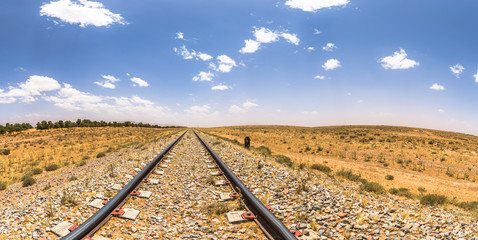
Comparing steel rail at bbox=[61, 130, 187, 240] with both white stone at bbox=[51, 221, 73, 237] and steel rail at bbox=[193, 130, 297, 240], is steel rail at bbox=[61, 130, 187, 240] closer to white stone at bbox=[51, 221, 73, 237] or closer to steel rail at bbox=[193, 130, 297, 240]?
white stone at bbox=[51, 221, 73, 237]

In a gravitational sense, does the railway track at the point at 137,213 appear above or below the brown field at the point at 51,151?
above

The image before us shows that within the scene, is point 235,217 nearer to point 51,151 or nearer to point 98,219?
point 98,219

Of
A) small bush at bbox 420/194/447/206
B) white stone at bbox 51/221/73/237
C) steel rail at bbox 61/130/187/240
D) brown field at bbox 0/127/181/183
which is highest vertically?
steel rail at bbox 61/130/187/240

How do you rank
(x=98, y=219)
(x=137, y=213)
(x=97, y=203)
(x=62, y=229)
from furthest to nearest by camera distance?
(x=97, y=203) → (x=137, y=213) → (x=98, y=219) → (x=62, y=229)

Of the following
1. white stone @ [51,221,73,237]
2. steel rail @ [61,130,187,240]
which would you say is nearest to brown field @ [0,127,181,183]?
steel rail @ [61,130,187,240]

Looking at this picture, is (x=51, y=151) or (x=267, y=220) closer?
(x=267, y=220)

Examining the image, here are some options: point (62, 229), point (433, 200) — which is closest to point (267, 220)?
point (62, 229)

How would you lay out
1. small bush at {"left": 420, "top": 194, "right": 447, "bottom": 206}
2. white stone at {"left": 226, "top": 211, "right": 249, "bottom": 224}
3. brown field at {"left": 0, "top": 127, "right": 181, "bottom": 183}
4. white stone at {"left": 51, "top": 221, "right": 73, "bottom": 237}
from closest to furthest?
white stone at {"left": 51, "top": 221, "right": 73, "bottom": 237}
white stone at {"left": 226, "top": 211, "right": 249, "bottom": 224}
small bush at {"left": 420, "top": 194, "right": 447, "bottom": 206}
brown field at {"left": 0, "top": 127, "right": 181, "bottom": 183}

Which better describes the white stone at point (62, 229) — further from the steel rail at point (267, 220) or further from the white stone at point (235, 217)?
the steel rail at point (267, 220)

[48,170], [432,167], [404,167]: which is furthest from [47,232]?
[432,167]

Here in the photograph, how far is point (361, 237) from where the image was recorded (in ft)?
14.5

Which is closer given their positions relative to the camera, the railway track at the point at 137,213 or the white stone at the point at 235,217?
the railway track at the point at 137,213

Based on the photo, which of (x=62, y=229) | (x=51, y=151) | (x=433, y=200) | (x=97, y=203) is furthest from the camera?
(x=51, y=151)

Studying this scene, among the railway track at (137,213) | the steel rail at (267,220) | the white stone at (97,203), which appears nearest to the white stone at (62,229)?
the railway track at (137,213)
